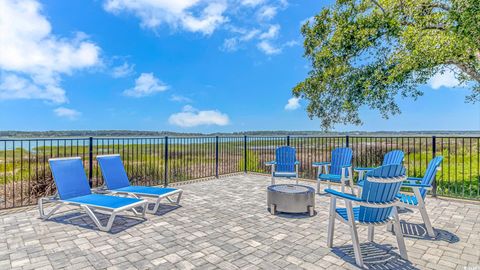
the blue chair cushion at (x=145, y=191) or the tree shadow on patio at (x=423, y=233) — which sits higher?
the blue chair cushion at (x=145, y=191)

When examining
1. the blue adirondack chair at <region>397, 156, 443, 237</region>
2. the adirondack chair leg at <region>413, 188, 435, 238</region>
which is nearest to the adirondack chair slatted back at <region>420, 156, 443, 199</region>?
the blue adirondack chair at <region>397, 156, 443, 237</region>

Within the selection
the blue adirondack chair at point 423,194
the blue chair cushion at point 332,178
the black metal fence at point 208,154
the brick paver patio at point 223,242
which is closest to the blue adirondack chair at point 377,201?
the brick paver patio at point 223,242

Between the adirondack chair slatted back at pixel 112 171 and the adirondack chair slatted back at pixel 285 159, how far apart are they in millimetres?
3436

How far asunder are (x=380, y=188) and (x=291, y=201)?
181cm

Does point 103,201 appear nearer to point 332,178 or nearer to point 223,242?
point 223,242

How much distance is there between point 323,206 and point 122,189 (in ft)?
12.0

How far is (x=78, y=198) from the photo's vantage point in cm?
378

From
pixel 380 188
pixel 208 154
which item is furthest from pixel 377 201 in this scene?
pixel 208 154

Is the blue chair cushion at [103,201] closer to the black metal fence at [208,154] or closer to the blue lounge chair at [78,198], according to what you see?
the blue lounge chair at [78,198]

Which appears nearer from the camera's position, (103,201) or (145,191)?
(103,201)

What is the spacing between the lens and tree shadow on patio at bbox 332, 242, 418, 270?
2455mm

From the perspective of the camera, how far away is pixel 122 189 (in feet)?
14.7

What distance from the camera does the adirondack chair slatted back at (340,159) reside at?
5.47 metres

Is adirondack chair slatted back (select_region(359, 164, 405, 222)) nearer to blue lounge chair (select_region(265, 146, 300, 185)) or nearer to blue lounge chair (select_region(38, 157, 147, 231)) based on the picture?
blue lounge chair (select_region(38, 157, 147, 231))
